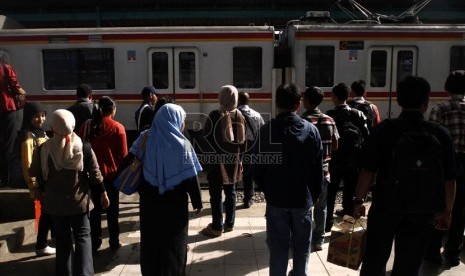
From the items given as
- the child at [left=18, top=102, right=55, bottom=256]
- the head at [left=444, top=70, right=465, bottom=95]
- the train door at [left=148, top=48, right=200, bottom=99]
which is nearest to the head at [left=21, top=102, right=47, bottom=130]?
the child at [left=18, top=102, right=55, bottom=256]

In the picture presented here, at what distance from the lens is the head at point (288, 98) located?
12.3ft

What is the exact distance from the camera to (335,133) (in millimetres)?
4891

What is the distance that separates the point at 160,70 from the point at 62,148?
6.20 m

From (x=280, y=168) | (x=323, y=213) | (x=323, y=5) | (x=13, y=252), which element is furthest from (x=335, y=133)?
(x=323, y=5)

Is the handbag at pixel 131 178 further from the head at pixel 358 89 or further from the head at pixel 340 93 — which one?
the head at pixel 358 89

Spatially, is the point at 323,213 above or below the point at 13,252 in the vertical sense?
above

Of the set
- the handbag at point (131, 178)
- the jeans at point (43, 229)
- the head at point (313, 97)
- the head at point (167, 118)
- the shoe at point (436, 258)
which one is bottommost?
the shoe at point (436, 258)

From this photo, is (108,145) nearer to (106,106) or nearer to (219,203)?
(106,106)

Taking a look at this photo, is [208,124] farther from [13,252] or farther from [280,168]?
[13,252]

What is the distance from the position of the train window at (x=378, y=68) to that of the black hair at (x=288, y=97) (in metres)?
6.78

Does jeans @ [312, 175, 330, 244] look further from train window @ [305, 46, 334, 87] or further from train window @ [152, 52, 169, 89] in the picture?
train window @ [152, 52, 169, 89]

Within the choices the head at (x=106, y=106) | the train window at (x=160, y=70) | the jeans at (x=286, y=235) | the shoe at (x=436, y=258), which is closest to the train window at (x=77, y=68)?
the train window at (x=160, y=70)

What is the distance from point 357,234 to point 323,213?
1.39 meters

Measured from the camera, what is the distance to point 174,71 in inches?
385
